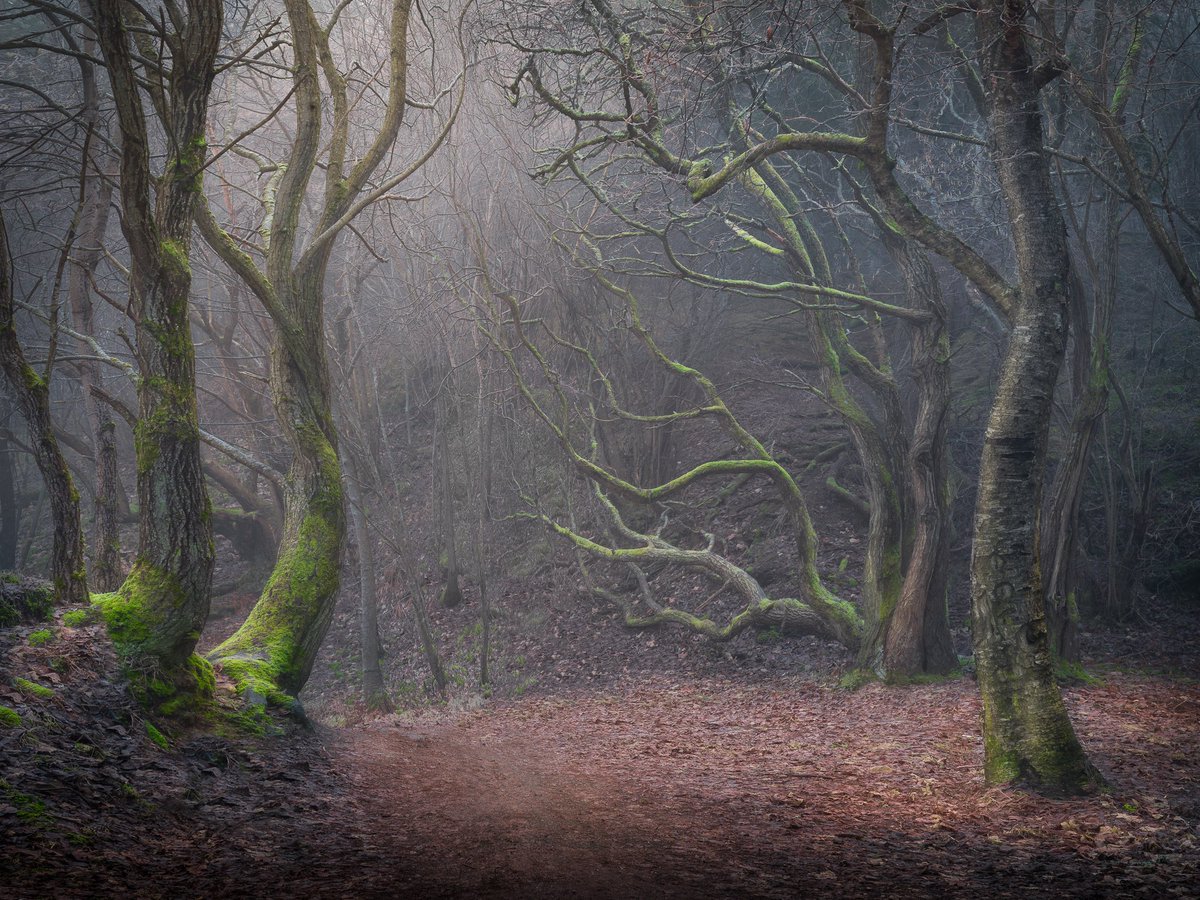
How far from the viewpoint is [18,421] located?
1862 centimetres

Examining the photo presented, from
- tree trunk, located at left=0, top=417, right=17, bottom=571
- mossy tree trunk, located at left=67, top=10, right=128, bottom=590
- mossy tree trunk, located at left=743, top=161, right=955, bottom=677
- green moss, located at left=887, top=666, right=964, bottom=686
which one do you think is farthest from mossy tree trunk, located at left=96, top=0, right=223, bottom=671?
tree trunk, located at left=0, top=417, right=17, bottom=571

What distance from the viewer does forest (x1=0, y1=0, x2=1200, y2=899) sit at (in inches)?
176

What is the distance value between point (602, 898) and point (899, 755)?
13.2 feet

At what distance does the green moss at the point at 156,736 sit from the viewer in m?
4.75

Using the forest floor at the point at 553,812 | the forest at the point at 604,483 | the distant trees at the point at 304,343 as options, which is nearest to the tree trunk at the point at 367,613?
the forest at the point at 604,483

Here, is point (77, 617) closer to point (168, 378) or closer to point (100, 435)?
point (168, 378)

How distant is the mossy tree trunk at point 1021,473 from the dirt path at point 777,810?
1.16 ft

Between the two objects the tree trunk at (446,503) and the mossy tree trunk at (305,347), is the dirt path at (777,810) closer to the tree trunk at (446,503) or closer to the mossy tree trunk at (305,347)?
the mossy tree trunk at (305,347)

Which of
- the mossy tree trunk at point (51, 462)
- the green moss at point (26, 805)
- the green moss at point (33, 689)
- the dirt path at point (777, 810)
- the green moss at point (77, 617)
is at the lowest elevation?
the dirt path at point (777, 810)

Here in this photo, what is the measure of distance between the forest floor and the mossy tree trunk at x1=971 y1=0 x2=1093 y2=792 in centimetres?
36

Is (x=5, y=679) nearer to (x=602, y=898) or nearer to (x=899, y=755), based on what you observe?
(x=602, y=898)

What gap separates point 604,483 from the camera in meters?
12.3

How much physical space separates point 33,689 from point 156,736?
0.70 meters

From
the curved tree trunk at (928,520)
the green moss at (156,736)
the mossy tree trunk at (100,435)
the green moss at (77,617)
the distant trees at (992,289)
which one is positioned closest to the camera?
the green moss at (156,736)
